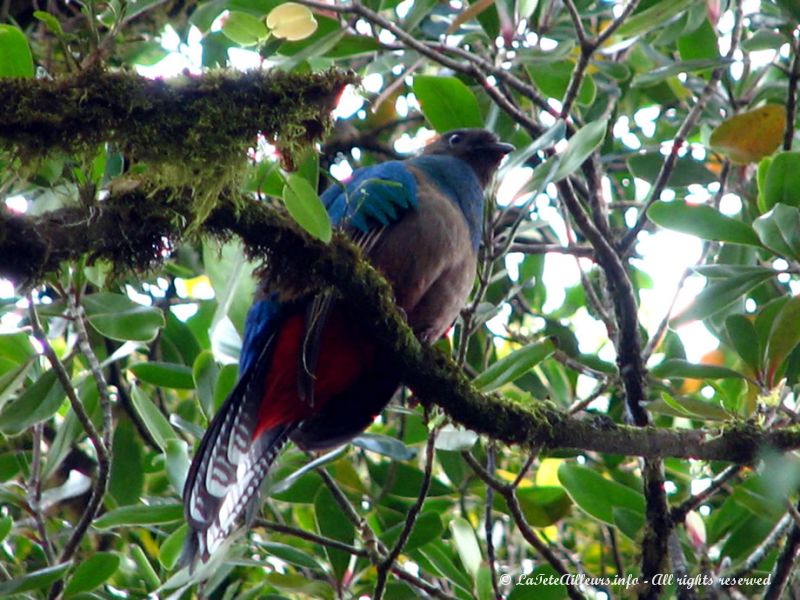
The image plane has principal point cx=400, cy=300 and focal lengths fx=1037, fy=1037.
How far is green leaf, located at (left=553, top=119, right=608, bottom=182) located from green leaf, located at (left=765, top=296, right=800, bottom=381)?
29.2 inches

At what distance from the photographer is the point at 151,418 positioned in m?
3.56

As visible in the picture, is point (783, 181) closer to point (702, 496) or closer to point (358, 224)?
point (702, 496)

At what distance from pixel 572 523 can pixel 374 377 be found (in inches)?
75.4

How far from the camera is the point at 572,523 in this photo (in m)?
5.15

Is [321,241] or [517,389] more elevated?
[321,241]

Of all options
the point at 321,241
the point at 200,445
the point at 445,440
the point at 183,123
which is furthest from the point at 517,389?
the point at 183,123

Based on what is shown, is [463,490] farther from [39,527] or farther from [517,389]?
[39,527]

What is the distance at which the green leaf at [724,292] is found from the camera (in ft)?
10.4

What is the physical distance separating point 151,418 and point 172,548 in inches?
17.5

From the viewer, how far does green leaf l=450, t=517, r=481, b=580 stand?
3.50 meters

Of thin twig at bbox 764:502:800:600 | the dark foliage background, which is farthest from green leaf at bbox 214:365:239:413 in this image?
thin twig at bbox 764:502:800:600

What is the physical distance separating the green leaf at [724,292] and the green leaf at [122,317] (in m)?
1.68

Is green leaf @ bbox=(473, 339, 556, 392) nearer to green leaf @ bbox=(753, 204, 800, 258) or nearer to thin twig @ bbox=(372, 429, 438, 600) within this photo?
thin twig @ bbox=(372, 429, 438, 600)

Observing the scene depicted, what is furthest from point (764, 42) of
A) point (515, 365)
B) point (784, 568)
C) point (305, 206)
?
point (305, 206)
